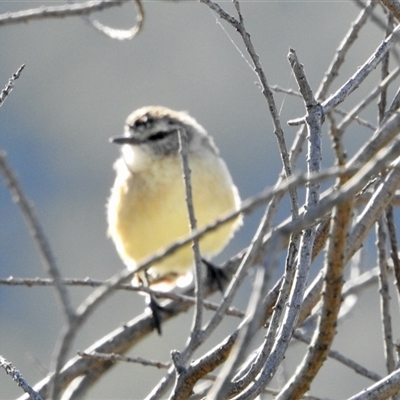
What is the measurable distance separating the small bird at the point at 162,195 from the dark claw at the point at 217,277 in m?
0.18

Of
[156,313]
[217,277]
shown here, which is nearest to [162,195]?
[217,277]

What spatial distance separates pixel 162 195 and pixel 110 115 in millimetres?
19294

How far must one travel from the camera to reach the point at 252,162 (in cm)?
2050

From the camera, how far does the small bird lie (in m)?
5.63

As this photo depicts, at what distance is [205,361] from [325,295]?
38 centimetres

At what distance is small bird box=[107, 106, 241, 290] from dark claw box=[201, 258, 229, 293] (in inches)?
7.0

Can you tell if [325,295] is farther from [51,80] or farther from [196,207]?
[51,80]

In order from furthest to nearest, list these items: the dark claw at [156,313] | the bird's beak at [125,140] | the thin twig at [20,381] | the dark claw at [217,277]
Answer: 1. the bird's beak at [125,140]
2. the dark claw at [217,277]
3. the dark claw at [156,313]
4. the thin twig at [20,381]

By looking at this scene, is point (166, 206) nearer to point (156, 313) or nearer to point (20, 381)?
point (156, 313)

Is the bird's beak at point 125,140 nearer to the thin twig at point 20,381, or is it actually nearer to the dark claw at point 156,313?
the dark claw at point 156,313

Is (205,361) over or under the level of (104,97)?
under

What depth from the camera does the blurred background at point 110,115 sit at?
18.9 metres

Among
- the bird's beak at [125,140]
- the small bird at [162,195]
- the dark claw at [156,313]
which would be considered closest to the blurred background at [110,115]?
the small bird at [162,195]

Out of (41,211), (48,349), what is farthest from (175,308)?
(41,211)
